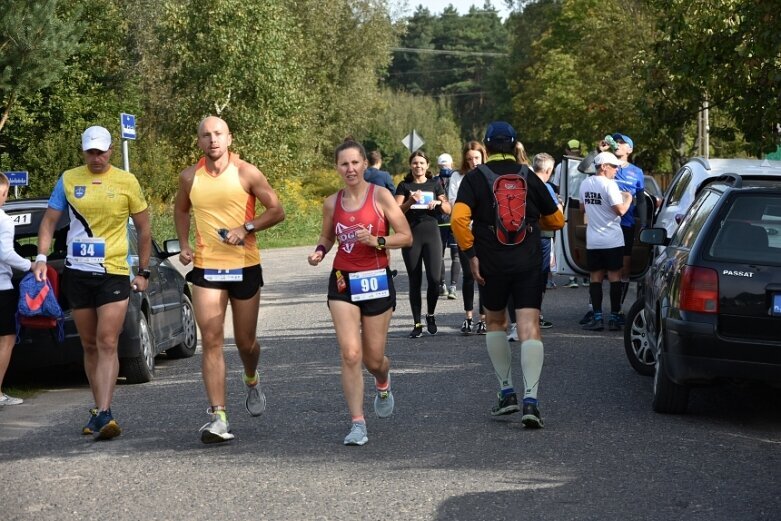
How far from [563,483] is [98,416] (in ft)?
Result: 10.4

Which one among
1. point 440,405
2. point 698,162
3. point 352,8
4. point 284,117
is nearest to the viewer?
point 440,405

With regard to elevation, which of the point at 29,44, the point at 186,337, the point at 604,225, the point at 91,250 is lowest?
the point at 186,337

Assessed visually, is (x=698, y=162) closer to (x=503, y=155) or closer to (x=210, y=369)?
(x=503, y=155)

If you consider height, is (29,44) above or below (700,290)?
above

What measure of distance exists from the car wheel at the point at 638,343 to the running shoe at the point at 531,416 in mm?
2651

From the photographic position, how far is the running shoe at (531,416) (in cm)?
833

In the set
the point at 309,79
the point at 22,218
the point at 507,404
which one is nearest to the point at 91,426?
the point at 507,404

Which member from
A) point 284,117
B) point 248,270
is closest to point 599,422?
point 248,270

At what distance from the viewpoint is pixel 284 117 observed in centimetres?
5097

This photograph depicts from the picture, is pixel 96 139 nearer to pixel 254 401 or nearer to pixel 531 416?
pixel 254 401

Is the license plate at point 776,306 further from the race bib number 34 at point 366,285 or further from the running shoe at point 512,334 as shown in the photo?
the running shoe at point 512,334

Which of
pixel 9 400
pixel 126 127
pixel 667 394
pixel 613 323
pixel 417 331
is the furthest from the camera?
pixel 126 127

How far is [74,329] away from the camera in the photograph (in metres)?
10.7

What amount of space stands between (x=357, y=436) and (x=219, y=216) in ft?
5.18
